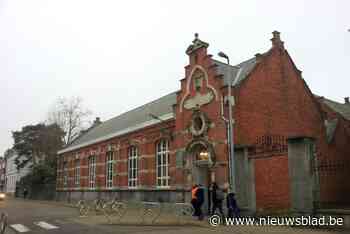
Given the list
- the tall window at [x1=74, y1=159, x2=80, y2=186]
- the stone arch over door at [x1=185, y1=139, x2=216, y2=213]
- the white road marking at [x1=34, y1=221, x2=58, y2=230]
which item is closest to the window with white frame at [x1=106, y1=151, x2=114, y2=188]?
the tall window at [x1=74, y1=159, x2=80, y2=186]

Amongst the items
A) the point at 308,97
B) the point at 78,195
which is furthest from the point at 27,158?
the point at 308,97

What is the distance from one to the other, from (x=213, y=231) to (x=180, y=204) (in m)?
8.19

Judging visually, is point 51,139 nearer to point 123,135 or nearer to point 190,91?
point 123,135

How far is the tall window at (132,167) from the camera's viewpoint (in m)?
29.3

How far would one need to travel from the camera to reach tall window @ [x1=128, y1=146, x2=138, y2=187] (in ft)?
96.1

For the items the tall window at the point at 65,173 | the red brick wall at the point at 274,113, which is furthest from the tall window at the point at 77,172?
the red brick wall at the point at 274,113

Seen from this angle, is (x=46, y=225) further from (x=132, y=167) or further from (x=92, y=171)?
(x=92, y=171)

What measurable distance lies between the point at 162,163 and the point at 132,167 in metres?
4.32

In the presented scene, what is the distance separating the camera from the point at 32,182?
172 feet

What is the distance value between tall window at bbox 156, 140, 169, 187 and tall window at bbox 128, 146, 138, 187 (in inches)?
128

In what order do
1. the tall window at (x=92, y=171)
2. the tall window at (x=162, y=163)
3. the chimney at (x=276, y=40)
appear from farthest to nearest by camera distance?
the tall window at (x=92, y=171)
the tall window at (x=162, y=163)
the chimney at (x=276, y=40)

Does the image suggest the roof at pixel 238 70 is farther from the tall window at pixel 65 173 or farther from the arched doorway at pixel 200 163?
the tall window at pixel 65 173

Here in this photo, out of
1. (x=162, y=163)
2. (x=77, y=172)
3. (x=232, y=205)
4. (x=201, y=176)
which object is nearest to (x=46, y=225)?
(x=232, y=205)

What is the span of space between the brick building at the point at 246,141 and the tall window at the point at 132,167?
0.08 m
